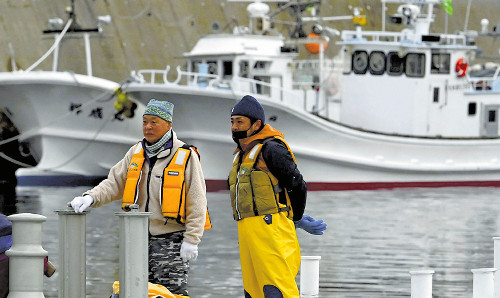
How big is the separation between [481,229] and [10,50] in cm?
2007

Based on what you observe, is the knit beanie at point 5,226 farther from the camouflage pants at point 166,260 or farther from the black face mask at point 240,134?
the black face mask at point 240,134

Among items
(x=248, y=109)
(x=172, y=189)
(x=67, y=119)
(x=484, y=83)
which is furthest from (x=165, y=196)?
(x=484, y=83)

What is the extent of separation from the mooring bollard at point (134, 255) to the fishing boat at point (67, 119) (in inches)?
747

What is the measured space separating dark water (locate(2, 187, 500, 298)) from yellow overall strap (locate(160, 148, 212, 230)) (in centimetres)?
350

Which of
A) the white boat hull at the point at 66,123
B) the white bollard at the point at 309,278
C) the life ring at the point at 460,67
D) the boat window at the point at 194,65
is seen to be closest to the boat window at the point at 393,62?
the life ring at the point at 460,67

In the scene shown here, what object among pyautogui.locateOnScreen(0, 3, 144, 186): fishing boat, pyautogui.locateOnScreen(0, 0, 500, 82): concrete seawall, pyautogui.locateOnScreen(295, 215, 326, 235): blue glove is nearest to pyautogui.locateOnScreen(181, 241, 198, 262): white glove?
pyautogui.locateOnScreen(295, 215, 326, 235): blue glove

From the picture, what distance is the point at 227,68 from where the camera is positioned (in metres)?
26.8

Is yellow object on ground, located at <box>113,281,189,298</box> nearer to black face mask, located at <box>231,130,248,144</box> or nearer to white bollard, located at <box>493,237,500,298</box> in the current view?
black face mask, located at <box>231,130,248,144</box>

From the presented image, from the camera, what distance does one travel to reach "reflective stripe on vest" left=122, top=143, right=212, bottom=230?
684 centimetres

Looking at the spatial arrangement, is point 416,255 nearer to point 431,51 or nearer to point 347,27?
point 431,51

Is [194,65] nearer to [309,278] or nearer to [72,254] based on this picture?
[309,278]

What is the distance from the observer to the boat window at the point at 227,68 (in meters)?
26.7

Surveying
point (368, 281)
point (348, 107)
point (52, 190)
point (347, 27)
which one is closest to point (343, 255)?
point (368, 281)

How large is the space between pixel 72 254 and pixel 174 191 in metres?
0.66
